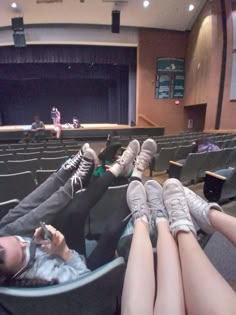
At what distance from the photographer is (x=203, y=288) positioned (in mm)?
726

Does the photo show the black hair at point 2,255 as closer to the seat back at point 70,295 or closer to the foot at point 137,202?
the seat back at point 70,295

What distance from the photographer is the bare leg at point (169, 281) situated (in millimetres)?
710

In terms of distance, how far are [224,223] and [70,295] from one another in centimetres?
70

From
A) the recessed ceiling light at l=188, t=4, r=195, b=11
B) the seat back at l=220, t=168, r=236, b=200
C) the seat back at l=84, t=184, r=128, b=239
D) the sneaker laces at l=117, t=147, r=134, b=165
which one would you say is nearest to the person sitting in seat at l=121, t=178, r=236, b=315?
the seat back at l=84, t=184, r=128, b=239

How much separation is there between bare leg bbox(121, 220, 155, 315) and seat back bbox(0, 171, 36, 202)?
1.34m

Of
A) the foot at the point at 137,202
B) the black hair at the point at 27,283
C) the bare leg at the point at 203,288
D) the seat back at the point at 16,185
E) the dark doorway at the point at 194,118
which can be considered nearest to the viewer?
the bare leg at the point at 203,288

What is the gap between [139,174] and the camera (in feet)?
5.87

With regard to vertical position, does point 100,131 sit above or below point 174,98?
below

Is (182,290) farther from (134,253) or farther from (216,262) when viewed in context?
(216,262)

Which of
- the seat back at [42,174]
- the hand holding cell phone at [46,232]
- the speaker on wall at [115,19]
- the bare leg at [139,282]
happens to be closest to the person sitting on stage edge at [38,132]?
the speaker on wall at [115,19]

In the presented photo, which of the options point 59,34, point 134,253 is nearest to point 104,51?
point 59,34

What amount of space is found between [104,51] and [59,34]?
192cm

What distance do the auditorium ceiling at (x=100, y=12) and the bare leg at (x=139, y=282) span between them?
8422 millimetres

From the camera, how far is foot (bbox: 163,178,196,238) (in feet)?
3.59
